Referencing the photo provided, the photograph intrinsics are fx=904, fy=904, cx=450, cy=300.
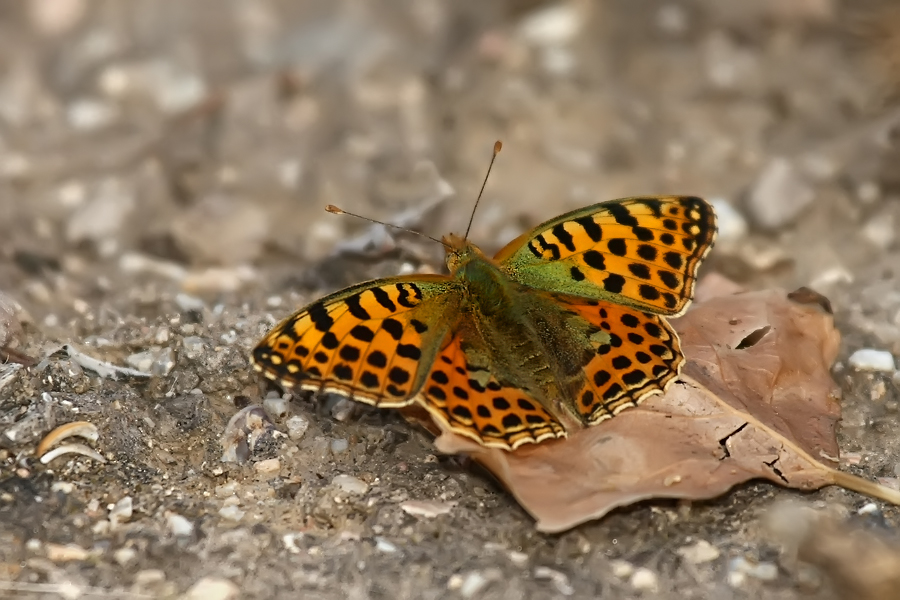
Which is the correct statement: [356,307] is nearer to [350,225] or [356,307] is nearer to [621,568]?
[621,568]

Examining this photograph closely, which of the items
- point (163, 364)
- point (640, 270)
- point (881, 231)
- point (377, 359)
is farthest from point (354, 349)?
point (881, 231)

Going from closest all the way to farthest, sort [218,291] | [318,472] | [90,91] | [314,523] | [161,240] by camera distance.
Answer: [314,523] → [318,472] → [218,291] → [161,240] → [90,91]

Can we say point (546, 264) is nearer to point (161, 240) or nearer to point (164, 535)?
point (164, 535)

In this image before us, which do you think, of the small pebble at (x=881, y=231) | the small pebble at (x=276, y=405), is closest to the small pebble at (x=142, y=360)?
the small pebble at (x=276, y=405)

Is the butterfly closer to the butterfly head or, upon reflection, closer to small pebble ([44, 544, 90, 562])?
the butterfly head

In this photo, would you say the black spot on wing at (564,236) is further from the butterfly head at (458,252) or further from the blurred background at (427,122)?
the blurred background at (427,122)

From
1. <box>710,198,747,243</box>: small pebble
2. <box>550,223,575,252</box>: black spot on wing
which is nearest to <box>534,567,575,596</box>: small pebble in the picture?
<box>550,223,575,252</box>: black spot on wing

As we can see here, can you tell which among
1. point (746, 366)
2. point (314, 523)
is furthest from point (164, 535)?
point (746, 366)
